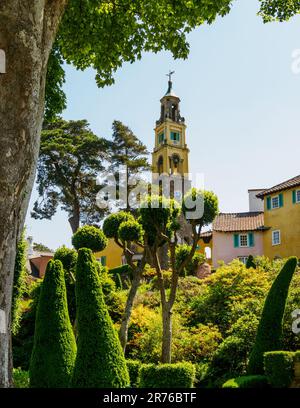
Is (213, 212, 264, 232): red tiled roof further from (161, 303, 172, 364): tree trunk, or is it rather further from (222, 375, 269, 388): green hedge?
(222, 375, 269, 388): green hedge

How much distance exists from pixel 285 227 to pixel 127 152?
16333 mm

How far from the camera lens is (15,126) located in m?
4.74

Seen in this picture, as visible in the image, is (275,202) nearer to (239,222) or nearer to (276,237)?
(276,237)

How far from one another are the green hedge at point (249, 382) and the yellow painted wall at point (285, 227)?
26.6 m

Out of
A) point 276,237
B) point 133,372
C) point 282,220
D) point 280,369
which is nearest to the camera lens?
point 280,369

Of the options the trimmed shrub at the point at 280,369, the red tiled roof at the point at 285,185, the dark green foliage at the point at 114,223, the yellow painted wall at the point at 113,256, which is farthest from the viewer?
the yellow painted wall at the point at 113,256

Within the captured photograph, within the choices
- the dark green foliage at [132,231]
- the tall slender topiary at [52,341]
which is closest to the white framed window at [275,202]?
the dark green foliage at [132,231]

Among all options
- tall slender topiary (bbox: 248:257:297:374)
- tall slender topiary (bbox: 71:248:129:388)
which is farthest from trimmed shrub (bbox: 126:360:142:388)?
tall slender topiary (bbox: 71:248:129:388)

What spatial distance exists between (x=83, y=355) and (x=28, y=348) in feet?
33.4

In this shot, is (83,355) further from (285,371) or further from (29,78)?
(29,78)

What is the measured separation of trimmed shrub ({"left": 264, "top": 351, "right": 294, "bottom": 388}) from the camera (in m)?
11.8

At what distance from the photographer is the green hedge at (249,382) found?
11.5 metres

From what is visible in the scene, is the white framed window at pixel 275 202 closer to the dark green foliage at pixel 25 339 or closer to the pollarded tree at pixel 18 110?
the dark green foliage at pixel 25 339

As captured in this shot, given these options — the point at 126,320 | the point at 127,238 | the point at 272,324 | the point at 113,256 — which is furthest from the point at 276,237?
the point at 272,324
